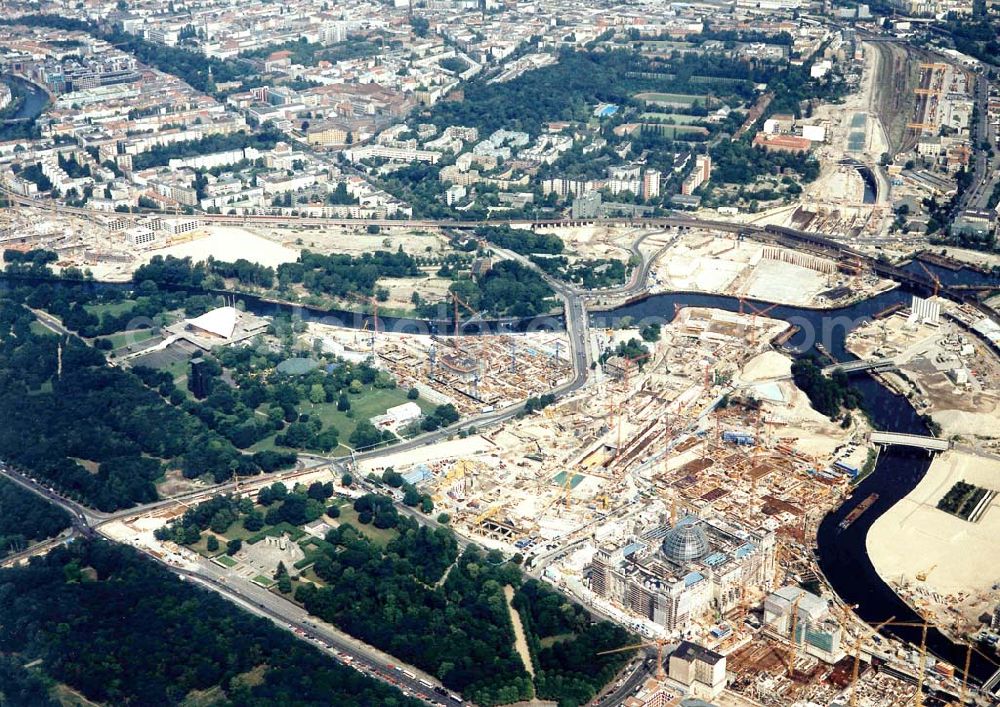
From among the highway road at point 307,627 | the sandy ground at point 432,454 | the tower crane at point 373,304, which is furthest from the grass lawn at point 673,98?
the highway road at point 307,627

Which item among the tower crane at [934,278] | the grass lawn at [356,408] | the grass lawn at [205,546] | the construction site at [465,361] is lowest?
the grass lawn at [205,546]

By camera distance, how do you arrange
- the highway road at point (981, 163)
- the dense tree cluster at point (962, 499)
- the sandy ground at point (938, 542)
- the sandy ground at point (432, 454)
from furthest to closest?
the highway road at point (981, 163) < the sandy ground at point (432, 454) < the dense tree cluster at point (962, 499) < the sandy ground at point (938, 542)

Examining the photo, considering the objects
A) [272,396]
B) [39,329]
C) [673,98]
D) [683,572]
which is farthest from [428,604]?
[673,98]

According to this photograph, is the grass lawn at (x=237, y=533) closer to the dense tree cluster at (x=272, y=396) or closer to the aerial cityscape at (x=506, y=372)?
the aerial cityscape at (x=506, y=372)

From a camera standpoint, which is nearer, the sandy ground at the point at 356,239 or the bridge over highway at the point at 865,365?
the bridge over highway at the point at 865,365

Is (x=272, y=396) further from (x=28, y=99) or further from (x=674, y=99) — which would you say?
(x=28, y=99)

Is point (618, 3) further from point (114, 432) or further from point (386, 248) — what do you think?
point (114, 432)
